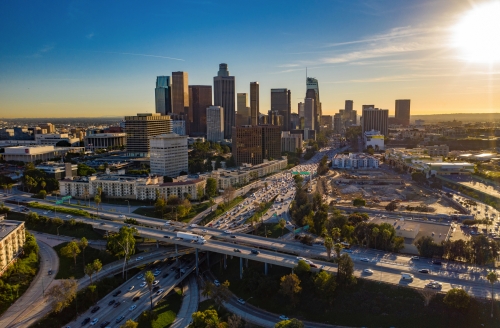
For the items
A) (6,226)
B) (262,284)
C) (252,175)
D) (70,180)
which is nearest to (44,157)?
(70,180)

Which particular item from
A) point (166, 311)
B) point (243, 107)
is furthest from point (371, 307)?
point (243, 107)

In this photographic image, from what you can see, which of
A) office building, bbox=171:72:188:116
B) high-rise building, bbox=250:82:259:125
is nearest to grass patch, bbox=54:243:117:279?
high-rise building, bbox=250:82:259:125

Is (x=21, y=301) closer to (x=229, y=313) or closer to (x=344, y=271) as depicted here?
(x=229, y=313)

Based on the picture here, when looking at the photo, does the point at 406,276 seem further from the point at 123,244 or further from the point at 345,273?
the point at 123,244

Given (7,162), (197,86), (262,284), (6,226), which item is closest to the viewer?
(262,284)

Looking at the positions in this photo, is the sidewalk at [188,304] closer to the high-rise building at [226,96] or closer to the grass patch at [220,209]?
the grass patch at [220,209]

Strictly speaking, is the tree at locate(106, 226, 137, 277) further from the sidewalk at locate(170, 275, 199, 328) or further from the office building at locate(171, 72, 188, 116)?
the office building at locate(171, 72, 188, 116)
